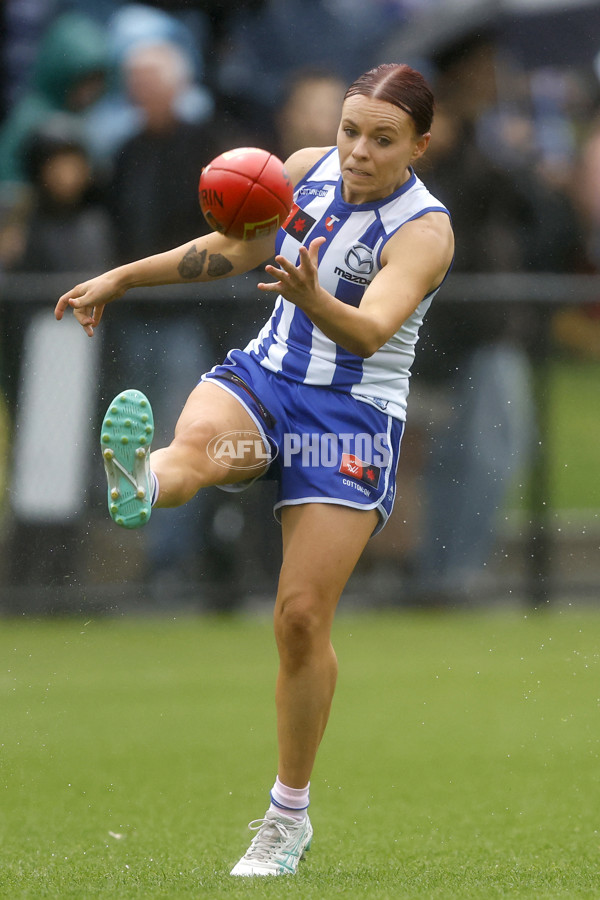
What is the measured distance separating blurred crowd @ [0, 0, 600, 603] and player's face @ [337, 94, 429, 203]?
301 centimetres

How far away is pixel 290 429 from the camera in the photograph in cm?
390

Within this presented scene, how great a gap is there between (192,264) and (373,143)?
67 cm

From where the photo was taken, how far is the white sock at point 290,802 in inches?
151

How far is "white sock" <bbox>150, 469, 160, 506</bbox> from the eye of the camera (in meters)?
3.56

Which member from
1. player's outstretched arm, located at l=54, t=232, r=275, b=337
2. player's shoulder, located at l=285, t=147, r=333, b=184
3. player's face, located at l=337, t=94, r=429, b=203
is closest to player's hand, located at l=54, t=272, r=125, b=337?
player's outstretched arm, located at l=54, t=232, r=275, b=337

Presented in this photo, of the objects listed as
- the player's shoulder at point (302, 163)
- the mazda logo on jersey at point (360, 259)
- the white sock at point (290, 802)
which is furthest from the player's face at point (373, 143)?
the white sock at point (290, 802)

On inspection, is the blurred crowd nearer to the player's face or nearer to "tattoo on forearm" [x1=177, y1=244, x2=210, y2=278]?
"tattoo on forearm" [x1=177, y1=244, x2=210, y2=278]

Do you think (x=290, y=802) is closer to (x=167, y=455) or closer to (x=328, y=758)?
(x=167, y=455)

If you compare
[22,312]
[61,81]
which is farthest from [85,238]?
[61,81]

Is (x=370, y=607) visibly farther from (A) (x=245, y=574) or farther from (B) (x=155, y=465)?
(B) (x=155, y=465)

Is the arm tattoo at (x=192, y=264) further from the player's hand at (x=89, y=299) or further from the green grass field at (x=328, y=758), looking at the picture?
the green grass field at (x=328, y=758)

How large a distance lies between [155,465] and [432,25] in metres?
6.52

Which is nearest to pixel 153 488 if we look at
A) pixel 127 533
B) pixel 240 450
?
pixel 240 450

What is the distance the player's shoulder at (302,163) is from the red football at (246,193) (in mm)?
381
